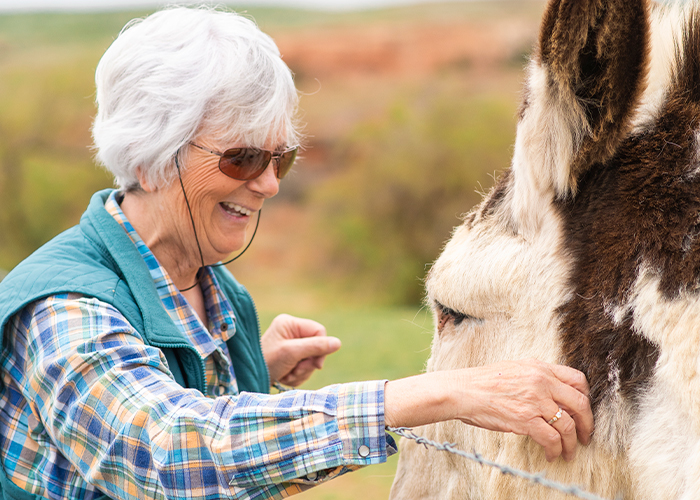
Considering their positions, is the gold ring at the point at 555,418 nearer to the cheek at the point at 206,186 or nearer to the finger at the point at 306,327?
the cheek at the point at 206,186

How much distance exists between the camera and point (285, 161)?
2424mm

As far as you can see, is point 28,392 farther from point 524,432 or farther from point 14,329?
point 524,432

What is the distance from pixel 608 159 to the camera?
4.85 feet

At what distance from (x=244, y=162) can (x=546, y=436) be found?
4.46 feet

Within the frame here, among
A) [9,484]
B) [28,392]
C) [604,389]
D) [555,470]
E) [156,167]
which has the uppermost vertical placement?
[156,167]

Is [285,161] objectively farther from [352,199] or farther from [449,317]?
[352,199]

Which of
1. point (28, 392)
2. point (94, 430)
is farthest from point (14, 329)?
point (94, 430)

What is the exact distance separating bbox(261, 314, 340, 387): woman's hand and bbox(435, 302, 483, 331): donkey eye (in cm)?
99

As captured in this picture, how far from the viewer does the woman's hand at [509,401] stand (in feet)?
4.69

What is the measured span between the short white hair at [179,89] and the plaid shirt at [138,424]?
654 millimetres

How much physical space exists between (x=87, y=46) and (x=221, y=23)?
45.0 meters

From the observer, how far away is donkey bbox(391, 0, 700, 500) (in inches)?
51.6

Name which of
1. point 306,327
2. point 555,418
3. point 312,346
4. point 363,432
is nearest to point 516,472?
point 555,418

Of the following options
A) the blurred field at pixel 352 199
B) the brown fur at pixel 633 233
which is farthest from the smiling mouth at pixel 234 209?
the blurred field at pixel 352 199
